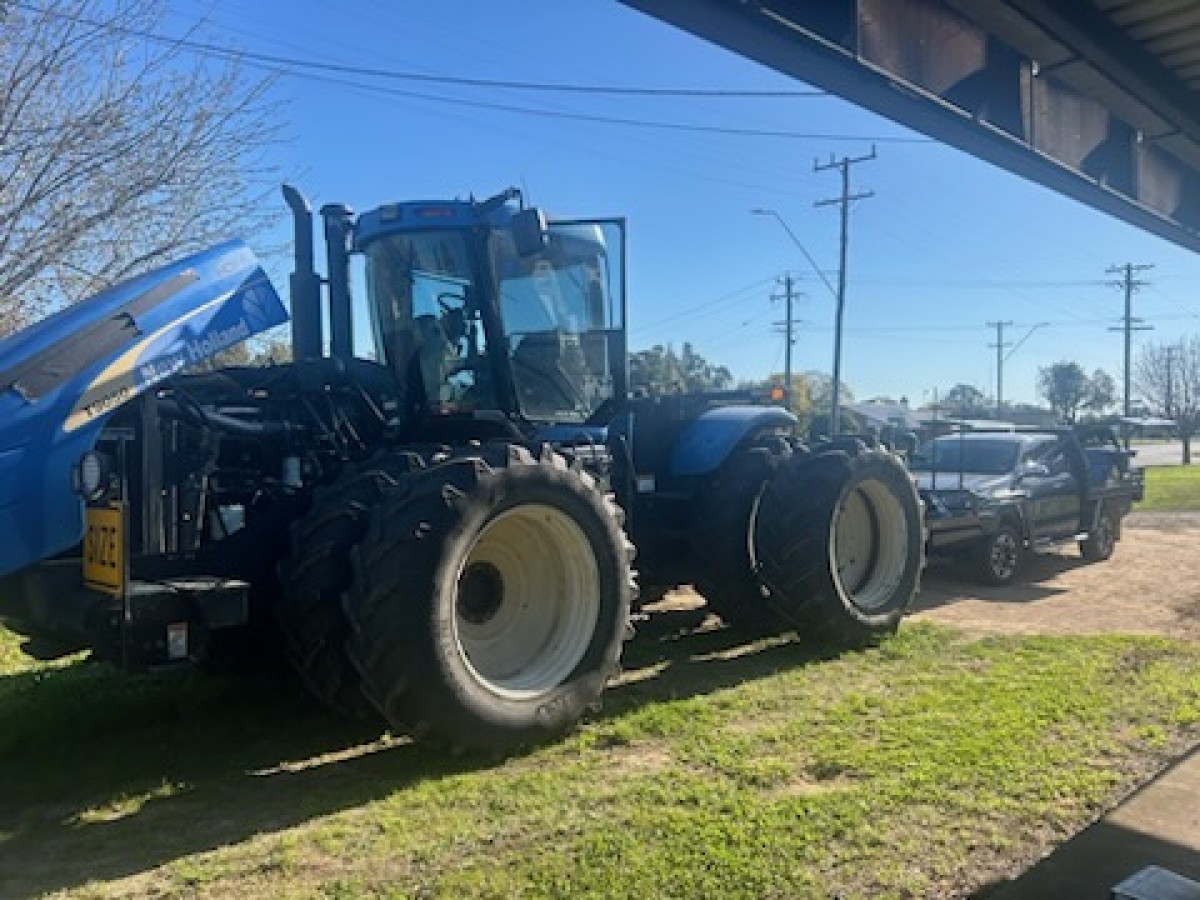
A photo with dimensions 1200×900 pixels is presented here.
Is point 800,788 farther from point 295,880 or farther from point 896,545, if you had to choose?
point 896,545

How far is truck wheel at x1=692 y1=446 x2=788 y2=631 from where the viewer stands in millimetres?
7586

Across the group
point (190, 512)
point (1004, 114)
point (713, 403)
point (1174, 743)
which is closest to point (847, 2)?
point (1004, 114)

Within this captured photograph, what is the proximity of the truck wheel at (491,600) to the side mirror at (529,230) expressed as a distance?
1.25 meters

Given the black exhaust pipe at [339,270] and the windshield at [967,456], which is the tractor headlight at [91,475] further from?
the windshield at [967,456]

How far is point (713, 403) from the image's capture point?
8.86 meters

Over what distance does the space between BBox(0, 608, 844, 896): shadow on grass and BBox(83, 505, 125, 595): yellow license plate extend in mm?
1009

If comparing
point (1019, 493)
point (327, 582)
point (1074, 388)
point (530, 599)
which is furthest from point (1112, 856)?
point (1074, 388)

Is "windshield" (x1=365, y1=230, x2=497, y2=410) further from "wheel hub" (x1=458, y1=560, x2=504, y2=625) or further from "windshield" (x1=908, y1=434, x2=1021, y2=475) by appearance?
"windshield" (x1=908, y1=434, x2=1021, y2=475)

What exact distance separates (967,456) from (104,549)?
36.8 ft

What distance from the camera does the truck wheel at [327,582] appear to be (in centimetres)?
488

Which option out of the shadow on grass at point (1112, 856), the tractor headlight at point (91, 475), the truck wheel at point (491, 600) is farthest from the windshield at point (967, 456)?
the tractor headlight at point (91, 475)

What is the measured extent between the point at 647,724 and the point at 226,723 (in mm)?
2330

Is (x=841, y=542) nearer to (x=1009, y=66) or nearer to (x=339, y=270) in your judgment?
(x=339, y=270)

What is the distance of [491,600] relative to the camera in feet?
18.7
